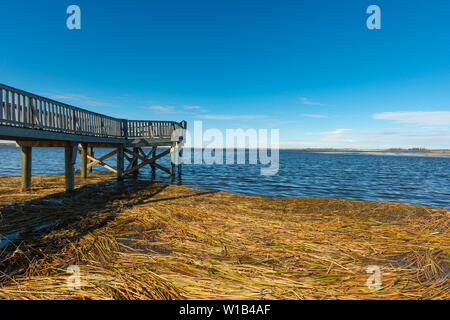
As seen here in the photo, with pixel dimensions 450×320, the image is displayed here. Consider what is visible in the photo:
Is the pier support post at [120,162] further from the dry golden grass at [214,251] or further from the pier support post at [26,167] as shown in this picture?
the dry golden grass at [214,251]

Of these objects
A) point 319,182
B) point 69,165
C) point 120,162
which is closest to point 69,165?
point 69,165

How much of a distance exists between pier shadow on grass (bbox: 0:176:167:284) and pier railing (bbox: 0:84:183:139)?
250 centimetres

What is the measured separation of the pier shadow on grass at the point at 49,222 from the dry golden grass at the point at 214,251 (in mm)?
25

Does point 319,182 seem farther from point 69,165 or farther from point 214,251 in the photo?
point 69,165

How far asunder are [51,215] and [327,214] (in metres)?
8.39

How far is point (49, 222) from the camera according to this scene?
4.90 metres

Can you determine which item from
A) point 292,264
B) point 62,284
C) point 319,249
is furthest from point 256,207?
point 62,284

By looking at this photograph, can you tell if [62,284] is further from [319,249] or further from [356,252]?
[356,252]

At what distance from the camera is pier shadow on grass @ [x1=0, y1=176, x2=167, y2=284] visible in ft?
10.9

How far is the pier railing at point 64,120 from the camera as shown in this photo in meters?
5.49

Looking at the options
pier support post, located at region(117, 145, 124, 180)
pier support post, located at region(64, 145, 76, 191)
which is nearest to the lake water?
pier support post, located at region(117, 145, 124, 180)

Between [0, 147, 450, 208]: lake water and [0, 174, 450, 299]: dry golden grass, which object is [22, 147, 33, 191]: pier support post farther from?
[0, 147, 450, 208]: lake water

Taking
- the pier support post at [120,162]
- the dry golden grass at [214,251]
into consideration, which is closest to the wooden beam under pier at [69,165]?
the dry golden grass at [214,251]

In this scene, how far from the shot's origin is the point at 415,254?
392 cm
